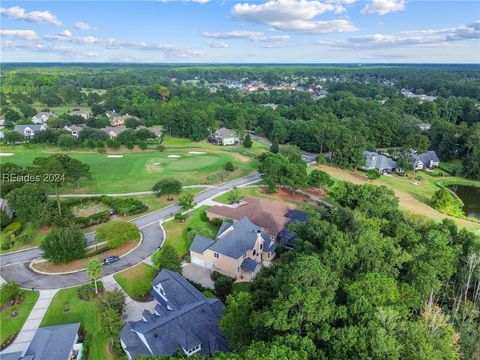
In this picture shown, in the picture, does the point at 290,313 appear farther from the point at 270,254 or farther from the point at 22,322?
the point at 22,322

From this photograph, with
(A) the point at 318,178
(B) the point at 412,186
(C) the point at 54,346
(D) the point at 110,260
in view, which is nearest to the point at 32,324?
(C) the point at 54,346

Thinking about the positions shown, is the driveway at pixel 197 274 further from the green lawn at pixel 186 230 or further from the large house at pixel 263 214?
the large house at pixel 263 214

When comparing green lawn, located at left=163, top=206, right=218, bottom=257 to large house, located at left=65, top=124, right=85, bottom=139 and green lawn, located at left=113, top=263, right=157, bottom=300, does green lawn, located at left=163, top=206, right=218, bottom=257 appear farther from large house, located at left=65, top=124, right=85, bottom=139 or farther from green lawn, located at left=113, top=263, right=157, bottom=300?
large house, located at left=65, top=124, right=85, bottom=139

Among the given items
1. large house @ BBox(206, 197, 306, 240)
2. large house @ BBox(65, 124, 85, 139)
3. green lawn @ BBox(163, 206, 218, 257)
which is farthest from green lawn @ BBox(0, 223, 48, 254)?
large house @ BBox(65, 124, 85, 139)

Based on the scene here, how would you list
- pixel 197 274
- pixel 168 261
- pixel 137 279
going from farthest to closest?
pixel 197 274 → pixel 137 279 → pixel 168 261

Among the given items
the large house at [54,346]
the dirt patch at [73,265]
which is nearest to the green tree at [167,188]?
the dirt patch at [73,265]

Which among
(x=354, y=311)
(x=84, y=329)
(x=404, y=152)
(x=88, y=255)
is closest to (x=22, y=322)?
(x=84, y=329)

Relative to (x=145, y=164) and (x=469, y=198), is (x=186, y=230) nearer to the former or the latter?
(x=145, y=164)
